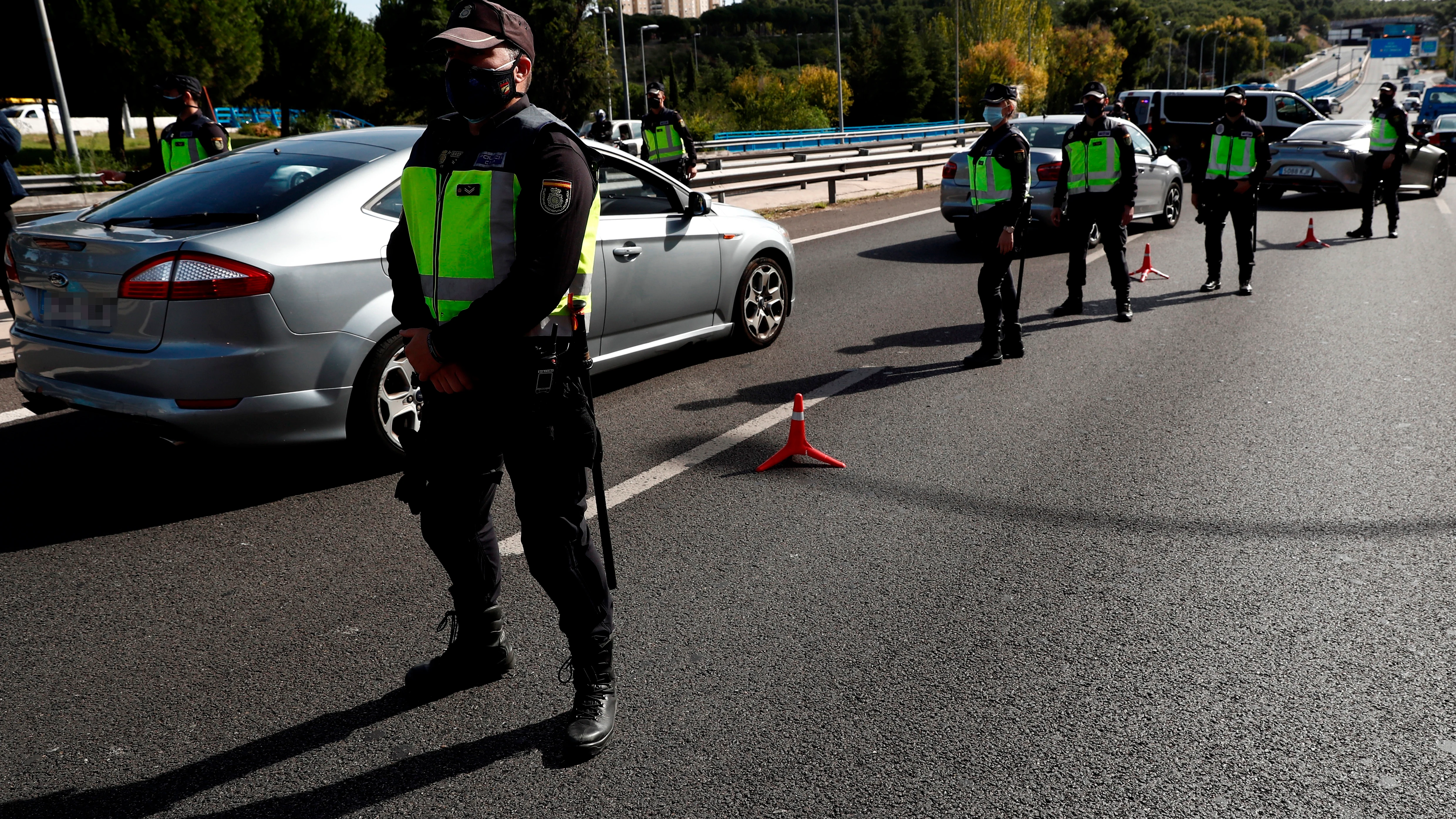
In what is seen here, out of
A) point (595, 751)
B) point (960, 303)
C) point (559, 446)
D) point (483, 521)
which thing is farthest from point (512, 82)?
point (960, 303)

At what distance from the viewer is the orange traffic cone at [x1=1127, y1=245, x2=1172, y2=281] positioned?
435 inches

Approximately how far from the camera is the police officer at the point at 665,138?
45.6 ft

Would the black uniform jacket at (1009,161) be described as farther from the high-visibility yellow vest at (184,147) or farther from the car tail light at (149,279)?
the high-visibility yellow vest at (184,147)

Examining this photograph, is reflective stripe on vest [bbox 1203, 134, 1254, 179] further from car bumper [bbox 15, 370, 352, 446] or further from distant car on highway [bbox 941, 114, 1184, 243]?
car bumper [bbox 15, 370, 352, 446]

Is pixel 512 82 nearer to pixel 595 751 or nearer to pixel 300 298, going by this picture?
pixel 595 751

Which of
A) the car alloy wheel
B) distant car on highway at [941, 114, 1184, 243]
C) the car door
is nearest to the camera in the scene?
the car door

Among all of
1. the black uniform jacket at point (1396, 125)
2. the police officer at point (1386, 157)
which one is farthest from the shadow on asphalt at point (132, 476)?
the police officer at point (1386, 157)

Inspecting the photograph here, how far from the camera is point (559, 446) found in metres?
2.81

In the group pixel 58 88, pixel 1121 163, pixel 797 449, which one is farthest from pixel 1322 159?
pixel 58 88

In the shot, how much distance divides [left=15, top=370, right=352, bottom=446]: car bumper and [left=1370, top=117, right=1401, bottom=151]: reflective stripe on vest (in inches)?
536

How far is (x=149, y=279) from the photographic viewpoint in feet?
14.4

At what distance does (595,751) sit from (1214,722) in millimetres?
1703

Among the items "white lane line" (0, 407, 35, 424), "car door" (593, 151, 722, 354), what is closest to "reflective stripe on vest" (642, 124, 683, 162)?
"car door" (593, 151, 722, 354)

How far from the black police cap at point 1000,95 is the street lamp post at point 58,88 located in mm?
22314
